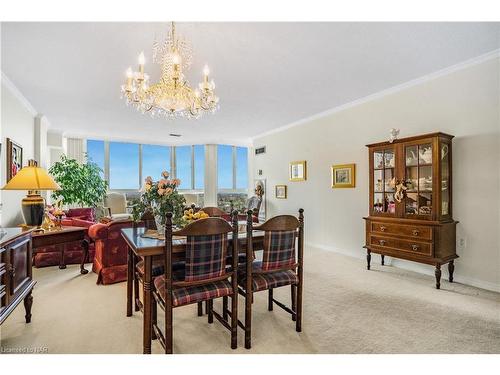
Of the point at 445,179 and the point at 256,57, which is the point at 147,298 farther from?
the point at 445,179

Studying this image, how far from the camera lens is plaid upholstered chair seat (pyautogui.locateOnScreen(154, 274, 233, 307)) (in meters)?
1.89

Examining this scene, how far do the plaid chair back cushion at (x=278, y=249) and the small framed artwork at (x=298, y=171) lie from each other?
3872mm

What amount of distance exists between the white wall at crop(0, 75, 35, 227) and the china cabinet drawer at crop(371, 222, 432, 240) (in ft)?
16.7

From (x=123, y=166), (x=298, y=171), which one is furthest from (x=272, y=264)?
(x=123, y=166)

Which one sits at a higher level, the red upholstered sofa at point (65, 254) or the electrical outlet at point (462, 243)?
the electrical outlet at point (462, 243)

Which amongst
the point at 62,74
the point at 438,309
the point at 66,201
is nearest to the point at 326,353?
the point at 438,309

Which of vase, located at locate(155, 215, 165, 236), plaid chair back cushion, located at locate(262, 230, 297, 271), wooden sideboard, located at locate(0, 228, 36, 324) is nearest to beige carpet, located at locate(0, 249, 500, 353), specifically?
wooden sideboard, located at locate(0, 228, 36, 324)

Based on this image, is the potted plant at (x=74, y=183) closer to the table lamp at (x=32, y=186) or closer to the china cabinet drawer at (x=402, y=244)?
the table lamp at (x=32, y=186)

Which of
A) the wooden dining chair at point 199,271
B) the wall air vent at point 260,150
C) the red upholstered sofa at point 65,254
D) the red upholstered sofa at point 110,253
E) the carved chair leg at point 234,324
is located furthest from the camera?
the wall air vent at point 260,150

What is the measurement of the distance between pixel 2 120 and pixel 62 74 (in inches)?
39.3

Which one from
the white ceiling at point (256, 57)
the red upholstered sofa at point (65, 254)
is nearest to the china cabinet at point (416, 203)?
the white ceiling at point (256, 57)

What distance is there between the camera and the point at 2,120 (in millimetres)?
3564

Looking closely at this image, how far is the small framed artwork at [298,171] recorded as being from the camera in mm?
5949

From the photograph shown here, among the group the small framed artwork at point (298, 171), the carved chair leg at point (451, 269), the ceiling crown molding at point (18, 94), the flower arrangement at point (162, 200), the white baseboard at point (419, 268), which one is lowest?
the white baseboard at point (419, 268)
